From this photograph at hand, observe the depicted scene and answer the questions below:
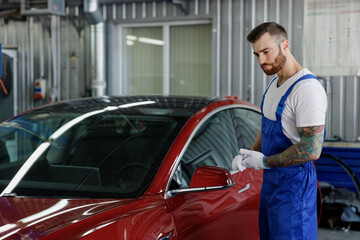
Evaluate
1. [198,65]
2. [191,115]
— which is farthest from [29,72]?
[191,115]

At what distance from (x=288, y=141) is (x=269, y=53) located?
0.43 meters

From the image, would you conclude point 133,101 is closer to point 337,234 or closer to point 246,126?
point 246,126

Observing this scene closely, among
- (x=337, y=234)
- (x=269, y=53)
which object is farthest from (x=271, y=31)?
(x=337, y=234)

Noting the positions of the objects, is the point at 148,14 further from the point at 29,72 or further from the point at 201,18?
the point at 29,72

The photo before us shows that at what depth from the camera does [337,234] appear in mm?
4930

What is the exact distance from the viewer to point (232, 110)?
3.27m

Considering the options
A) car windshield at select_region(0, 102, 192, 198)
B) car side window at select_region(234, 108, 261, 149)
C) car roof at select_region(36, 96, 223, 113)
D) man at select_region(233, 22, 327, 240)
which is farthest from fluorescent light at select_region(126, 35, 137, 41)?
man at select_region(233, 22, 327, 240)

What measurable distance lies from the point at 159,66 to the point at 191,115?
5224mm

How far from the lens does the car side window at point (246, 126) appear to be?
325 centimetres

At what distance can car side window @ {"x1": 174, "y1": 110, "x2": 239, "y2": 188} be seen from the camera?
266cm

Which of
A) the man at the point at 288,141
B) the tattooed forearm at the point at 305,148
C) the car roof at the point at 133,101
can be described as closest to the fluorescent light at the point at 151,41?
the car roof at the point at 133,101

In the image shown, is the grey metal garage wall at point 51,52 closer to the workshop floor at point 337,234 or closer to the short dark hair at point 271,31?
the workshop floor at point 337,234

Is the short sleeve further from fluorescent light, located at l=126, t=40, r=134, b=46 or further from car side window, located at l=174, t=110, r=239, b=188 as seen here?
fluorescent light, located at l=126, t=40, r=134, b=46

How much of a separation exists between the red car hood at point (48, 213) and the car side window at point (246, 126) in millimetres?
1203
